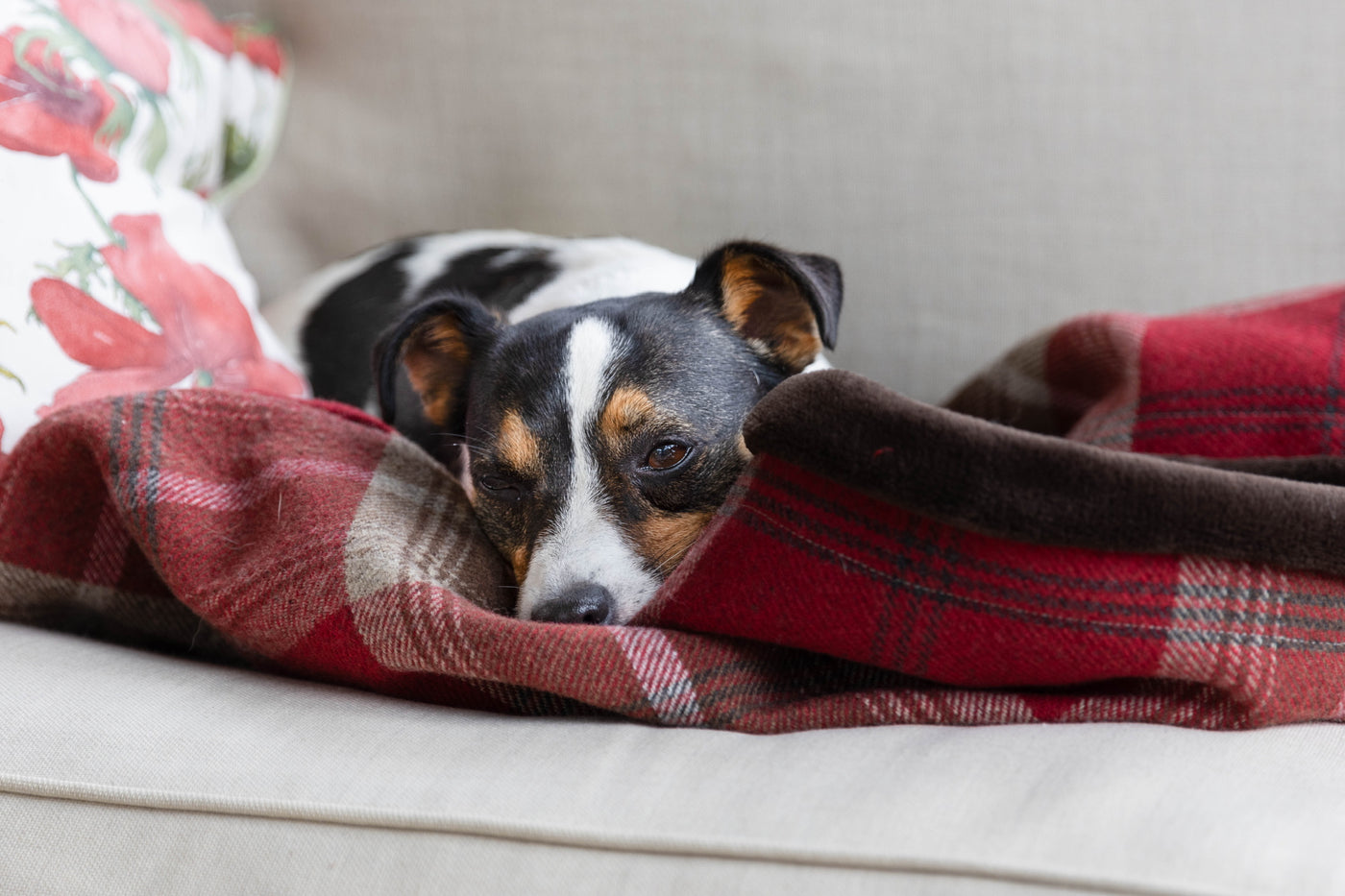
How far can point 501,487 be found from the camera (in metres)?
1.42

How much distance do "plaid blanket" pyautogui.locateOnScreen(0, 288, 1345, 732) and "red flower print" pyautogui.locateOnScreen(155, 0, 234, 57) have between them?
2.93 feet

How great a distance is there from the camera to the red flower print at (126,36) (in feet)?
4.95

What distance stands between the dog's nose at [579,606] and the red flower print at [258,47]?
1.25m

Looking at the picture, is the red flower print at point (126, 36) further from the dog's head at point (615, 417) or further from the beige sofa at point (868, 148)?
the dog's head at point (615, 417)

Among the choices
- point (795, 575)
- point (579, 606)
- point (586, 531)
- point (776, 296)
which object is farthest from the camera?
point (776, 296)

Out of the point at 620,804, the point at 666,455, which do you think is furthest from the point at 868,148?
the point at 620,804

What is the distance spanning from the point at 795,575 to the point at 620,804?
0.26 m

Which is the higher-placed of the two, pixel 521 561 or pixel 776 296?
pixel 776 296

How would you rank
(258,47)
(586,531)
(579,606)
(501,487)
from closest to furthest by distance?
1. (579,606)
2. (586,531)
3. (501,487)
4. (258,47)

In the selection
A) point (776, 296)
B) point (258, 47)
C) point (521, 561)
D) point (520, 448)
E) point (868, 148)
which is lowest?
point (521, 561)

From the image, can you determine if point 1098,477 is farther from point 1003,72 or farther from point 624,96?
point 624,96

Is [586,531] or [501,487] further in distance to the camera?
[501,487]

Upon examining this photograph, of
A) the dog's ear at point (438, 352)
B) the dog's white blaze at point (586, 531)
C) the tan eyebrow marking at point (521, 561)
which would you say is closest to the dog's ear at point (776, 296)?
the dog's white blaze at point (586, 531)

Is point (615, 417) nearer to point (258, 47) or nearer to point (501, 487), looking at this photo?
point (501, 487)
